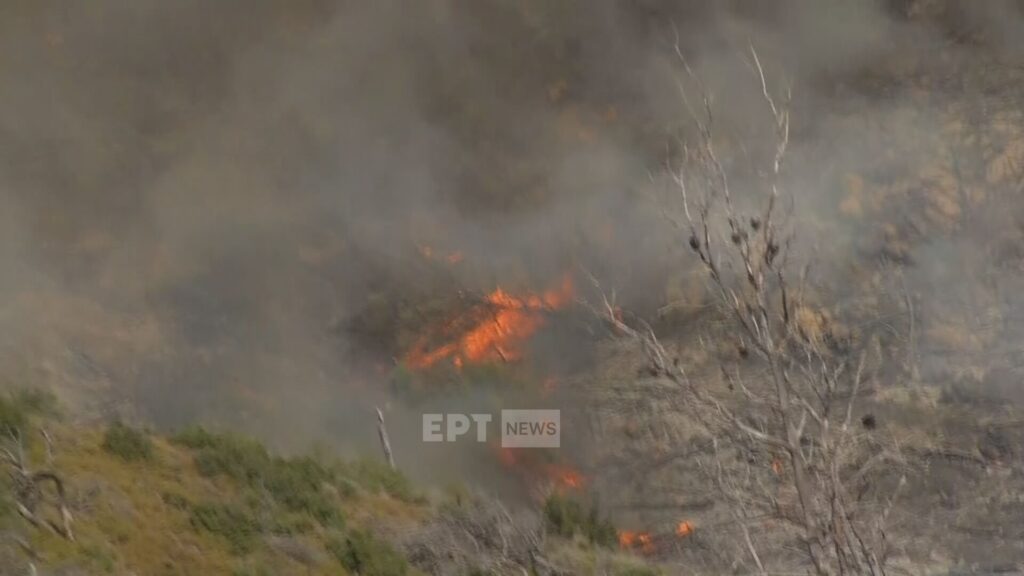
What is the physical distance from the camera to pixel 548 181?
4582mm

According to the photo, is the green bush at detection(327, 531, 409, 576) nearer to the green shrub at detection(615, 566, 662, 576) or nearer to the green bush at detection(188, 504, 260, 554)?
the green bush at detection(188, 504, 260, 554)

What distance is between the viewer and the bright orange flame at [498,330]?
13.3 feet

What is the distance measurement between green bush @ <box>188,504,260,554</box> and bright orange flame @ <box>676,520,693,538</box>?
83.9 inches

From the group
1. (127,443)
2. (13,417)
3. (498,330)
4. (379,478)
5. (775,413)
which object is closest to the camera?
(775,413)

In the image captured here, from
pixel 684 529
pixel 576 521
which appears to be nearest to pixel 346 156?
pixel 576 521

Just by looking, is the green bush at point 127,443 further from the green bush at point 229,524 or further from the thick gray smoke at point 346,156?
the green bush at point 229,524

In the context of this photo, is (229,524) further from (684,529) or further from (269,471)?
(684,529)

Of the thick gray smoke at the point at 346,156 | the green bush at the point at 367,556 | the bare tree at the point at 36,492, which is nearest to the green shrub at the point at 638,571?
the green bush at the point at 367,556

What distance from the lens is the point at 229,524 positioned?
10.8ft

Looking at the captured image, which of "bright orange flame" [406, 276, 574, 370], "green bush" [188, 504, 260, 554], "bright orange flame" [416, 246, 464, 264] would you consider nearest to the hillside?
"green bush" [188, 504, 260, 554]

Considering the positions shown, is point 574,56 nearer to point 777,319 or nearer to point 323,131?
point 323,131

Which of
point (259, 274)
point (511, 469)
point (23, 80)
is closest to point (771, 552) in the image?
point (511, 469)

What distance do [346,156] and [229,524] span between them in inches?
81.2

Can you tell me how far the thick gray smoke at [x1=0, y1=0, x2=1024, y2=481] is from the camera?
11.9 ft
